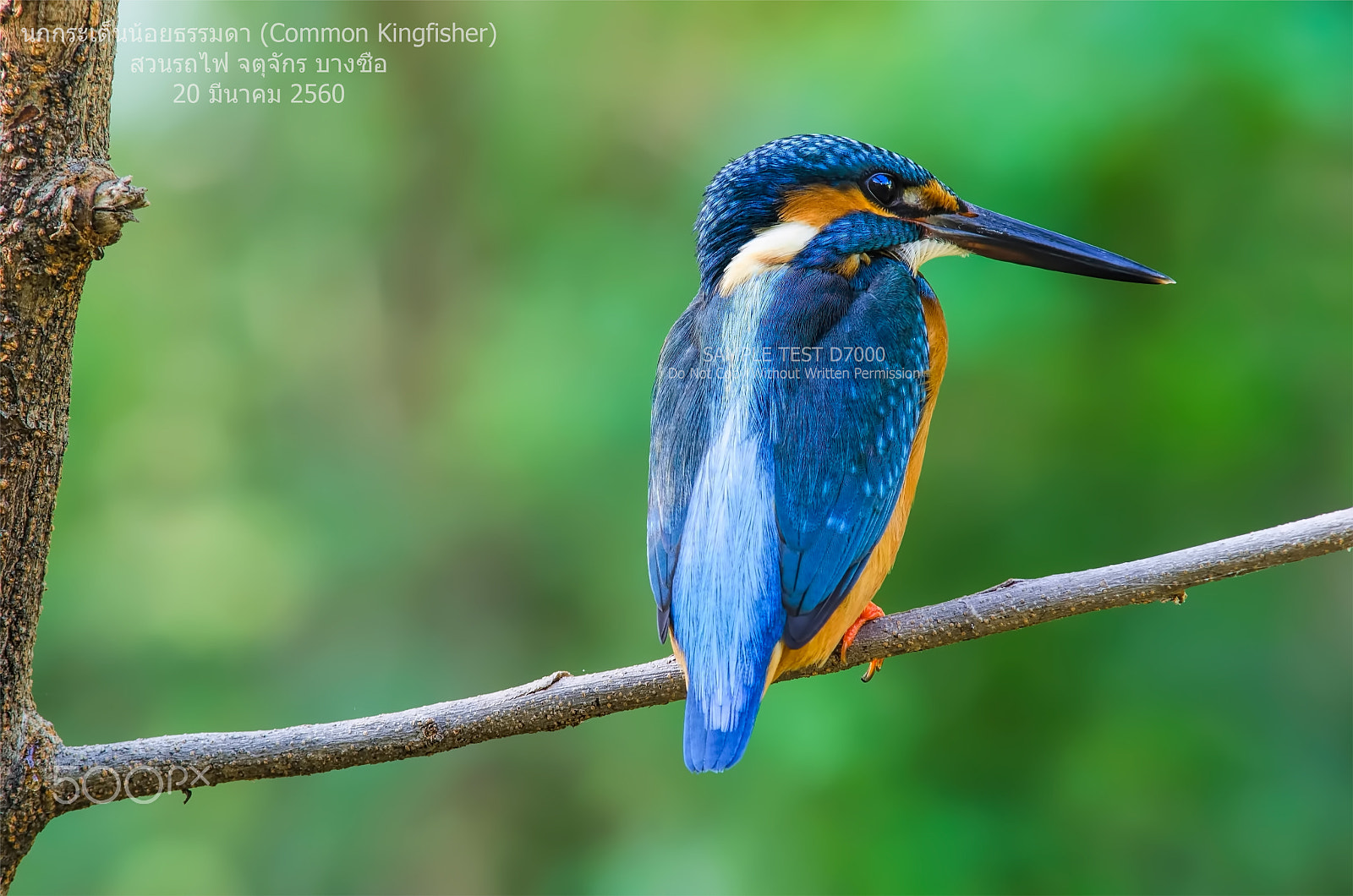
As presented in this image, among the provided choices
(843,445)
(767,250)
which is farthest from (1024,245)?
(843,445)

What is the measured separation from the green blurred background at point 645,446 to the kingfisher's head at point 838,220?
0.34 meters

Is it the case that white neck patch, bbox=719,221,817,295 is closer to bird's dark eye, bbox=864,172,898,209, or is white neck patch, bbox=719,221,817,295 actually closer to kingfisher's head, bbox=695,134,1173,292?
kingfisher's head, bbox=695,134,1173,292

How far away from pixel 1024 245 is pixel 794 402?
2.46 ft

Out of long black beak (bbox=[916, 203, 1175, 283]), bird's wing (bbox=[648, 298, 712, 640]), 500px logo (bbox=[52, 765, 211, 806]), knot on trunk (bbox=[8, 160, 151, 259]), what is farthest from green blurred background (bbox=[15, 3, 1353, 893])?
knot on trunk (bbox=[8, 160, 151, 259])

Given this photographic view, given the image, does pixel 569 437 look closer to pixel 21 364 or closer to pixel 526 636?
pixel 526 636

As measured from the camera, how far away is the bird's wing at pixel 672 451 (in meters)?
1.78

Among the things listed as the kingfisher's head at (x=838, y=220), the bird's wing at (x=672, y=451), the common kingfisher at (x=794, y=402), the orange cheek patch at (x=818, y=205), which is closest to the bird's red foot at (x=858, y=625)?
the common kingfisher at (x=794, y=402)

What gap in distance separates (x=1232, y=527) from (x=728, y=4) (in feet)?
7.25

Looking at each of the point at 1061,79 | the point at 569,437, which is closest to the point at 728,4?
the point at 1061,79

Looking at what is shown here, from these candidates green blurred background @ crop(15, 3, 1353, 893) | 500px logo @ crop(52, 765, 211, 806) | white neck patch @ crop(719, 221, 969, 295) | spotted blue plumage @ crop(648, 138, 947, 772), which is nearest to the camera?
500px logo @ crop(52, 765, 211, 806)

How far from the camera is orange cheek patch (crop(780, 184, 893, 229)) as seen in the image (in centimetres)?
208

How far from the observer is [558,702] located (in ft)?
5.09

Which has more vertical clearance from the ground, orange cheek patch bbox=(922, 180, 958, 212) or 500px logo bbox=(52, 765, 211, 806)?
orange cheek patch bbox=(922, 180, 958, 212)

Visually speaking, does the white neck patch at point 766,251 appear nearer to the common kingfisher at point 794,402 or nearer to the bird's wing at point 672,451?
the common kingfisher at point 794,402
